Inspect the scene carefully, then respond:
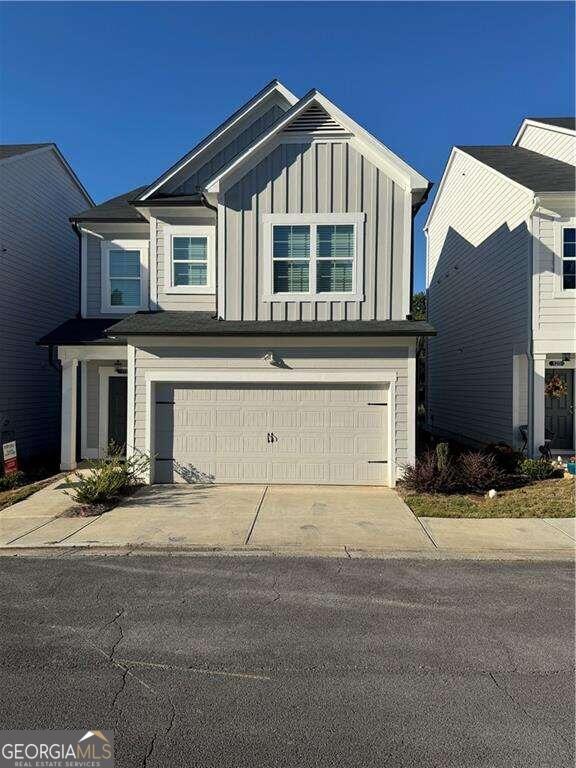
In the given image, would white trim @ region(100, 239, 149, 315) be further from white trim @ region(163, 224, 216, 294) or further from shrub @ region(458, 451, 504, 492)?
shrub @ region(458, 451, 504, 492)

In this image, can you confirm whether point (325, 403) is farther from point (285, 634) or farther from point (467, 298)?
point (467, 298)

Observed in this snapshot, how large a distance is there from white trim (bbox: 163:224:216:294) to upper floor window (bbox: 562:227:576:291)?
874cm

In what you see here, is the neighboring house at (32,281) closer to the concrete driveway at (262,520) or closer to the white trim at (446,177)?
the concrete driveway at (262,520)

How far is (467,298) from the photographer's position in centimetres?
1705

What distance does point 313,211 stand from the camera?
428 inches

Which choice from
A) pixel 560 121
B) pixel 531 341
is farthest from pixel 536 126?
pixel 531 341

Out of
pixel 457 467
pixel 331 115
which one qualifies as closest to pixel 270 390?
pixel 457 467

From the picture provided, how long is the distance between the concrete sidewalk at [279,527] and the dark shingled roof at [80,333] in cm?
396

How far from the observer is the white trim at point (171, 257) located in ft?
39.3

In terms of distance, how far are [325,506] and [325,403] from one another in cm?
259

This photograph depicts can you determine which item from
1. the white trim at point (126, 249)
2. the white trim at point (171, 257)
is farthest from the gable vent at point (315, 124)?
the white trim at point (126, 249)

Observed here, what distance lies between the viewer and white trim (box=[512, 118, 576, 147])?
46.0ft

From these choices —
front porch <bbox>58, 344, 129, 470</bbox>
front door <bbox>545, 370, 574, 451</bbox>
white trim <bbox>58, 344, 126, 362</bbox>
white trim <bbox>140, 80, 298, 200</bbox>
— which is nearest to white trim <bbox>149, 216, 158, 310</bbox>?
white trim <bbox>140, 80, 298, 200</bbox>

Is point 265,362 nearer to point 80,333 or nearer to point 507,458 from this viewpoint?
point 80,333
